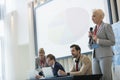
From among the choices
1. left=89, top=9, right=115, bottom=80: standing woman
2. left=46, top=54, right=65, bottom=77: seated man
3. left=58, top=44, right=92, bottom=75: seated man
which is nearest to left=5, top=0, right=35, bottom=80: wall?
left=46, top=54, right=65, bottom=77: seated man

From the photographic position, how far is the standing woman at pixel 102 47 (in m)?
2.50

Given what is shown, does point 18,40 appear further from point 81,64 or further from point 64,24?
point 81,64

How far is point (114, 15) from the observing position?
136 inches

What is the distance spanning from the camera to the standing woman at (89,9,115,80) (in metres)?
2.50

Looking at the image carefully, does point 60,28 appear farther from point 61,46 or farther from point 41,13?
point 41,13

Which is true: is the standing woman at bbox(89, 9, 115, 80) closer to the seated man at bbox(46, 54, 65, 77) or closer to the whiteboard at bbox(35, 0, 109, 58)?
the seated man at bbox(46, 54, 65, 77)

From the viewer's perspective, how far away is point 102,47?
102 inches

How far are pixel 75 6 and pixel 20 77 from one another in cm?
256

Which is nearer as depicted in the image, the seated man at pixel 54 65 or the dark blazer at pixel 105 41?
the dark blazer at pixel 105 41

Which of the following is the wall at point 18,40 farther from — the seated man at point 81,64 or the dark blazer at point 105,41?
the dark blazer at point 105,41

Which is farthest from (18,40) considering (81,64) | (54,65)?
(81,64)

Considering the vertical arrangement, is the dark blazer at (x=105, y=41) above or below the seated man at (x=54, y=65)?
above

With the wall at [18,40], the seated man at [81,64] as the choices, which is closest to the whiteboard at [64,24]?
the wall at [18,40]

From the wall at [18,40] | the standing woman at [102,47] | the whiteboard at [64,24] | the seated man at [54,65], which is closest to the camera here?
the standing woman at [102,47]
